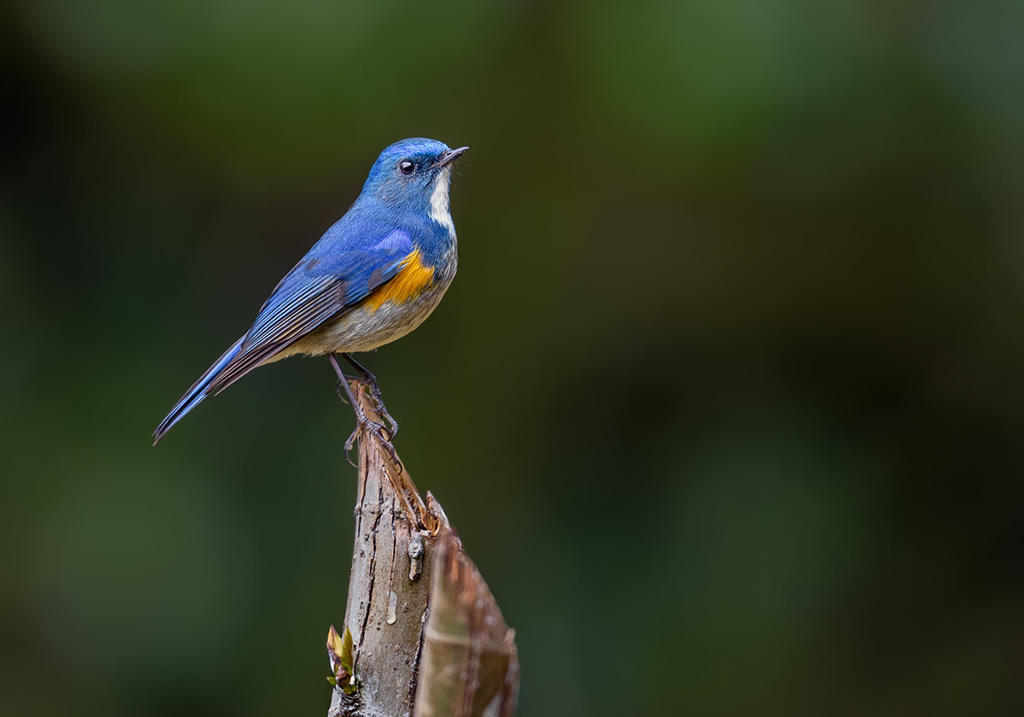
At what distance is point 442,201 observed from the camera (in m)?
3.64

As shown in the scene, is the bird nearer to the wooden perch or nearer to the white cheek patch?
the white cheek patch

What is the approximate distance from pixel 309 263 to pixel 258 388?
39.1 inches

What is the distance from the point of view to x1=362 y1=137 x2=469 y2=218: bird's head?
11.7 ft

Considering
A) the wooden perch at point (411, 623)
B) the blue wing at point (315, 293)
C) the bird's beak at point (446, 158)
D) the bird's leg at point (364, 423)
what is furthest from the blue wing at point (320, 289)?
the wooden perch at point (411, 623)

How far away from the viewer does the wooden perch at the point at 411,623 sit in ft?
5.18

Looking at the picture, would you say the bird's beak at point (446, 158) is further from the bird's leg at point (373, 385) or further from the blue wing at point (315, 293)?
the bird's leg at point (373, 385)

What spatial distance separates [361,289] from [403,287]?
131mm

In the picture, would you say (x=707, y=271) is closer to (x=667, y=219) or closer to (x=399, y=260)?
(x=667, y=219)

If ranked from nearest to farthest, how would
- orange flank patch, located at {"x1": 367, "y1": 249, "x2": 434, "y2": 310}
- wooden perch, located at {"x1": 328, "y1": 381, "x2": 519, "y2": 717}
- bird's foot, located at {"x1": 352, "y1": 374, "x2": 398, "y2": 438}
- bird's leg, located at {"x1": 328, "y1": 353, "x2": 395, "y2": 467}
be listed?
wooden perch, located at {"x1": 328, "y1": 381, "x2": 519, "y2": 717} < bird's leg, located at {"x1": 328, "y1": 353, "x2": 395, "y2": 467} < orange flank patch, located at {"x1": 367, "y1": 249, "x2": 434, "y2": 310} < bird's foot, located at {"x1": 352, "y1": 374, "x2": 398, "y2": 438}

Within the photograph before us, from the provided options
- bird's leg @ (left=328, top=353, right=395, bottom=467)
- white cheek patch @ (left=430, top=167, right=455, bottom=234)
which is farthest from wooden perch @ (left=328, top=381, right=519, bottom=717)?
white cheek patch @ (left=430, top=167, right=455, bottom=234)

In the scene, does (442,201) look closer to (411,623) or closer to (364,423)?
(364,423)

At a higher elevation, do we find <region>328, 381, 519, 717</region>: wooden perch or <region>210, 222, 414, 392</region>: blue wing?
<region>210, 222, 414, 392</region>: blue wing

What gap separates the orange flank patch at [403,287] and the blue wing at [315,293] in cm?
2

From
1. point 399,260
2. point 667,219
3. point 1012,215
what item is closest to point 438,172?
point 399,260
